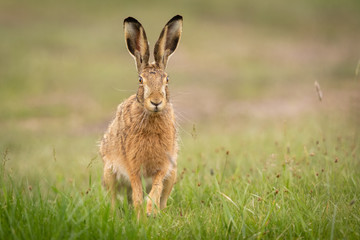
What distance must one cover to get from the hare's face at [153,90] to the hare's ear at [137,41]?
155 mm

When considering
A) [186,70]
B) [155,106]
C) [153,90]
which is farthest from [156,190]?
[186,70]

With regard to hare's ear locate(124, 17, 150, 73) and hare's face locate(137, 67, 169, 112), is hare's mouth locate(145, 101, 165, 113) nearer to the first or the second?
hare's face locate(137, 67, 169, 112)

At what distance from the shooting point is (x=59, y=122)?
1363 cm

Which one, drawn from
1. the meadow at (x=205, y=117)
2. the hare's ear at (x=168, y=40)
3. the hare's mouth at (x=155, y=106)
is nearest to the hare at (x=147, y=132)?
the hare's ear at (x=168, y=40)

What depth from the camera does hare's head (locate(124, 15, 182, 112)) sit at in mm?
4188

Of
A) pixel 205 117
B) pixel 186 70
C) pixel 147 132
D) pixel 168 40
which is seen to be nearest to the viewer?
pixel 147 132

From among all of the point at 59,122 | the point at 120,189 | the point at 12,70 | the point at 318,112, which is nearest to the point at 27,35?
the point at 12,70

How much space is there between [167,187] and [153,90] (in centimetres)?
115

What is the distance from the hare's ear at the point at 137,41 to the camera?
444 cm

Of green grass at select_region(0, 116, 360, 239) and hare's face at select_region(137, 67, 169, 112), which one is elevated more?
hare's face at select_region(137, 67, 169, 112)

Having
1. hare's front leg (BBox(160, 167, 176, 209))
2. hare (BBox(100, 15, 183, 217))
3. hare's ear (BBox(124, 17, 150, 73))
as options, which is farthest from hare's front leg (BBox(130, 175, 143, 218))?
hare's ear (BBox(124, 17, 150, 73))

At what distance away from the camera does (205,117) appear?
13812 mm

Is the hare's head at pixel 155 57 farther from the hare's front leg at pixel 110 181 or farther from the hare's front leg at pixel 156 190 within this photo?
the hare's front leg at pixel 110 181

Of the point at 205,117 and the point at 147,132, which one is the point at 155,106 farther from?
the point at 205,117
